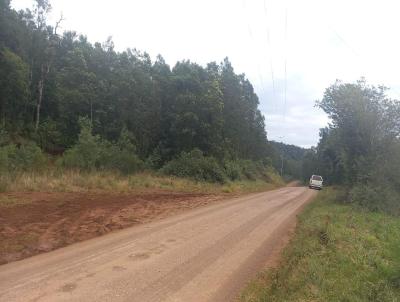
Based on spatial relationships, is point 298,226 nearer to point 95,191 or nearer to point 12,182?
point 95,191

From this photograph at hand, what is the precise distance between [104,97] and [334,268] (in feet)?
154

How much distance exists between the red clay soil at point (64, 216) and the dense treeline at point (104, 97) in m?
26.7

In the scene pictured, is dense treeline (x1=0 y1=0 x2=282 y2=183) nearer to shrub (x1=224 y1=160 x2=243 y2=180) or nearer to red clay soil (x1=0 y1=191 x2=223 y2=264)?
shrub (x1=224 y1=160 x2=243 y2=180)

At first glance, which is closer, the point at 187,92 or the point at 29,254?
the point at 29,254

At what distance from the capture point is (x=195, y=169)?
37438 millimetres

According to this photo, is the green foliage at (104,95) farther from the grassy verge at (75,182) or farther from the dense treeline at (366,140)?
the dense treeline at (366,140)

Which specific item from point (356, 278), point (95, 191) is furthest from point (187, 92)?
point (356, 278)

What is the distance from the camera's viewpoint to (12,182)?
1706 cm

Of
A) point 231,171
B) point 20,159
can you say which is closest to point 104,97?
point 231,171

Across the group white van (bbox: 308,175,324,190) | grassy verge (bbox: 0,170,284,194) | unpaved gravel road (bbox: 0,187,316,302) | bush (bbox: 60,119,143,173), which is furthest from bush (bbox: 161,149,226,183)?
unpaved gravel road (bbox: 0,187,316,302)

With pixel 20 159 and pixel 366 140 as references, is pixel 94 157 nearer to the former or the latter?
pixel 20 159

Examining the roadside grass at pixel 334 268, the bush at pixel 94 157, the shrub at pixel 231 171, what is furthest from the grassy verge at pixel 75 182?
the shrub at pixel 231 171

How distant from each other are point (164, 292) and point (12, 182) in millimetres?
12140

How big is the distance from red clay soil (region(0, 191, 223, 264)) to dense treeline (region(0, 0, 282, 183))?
2674 centimetres
